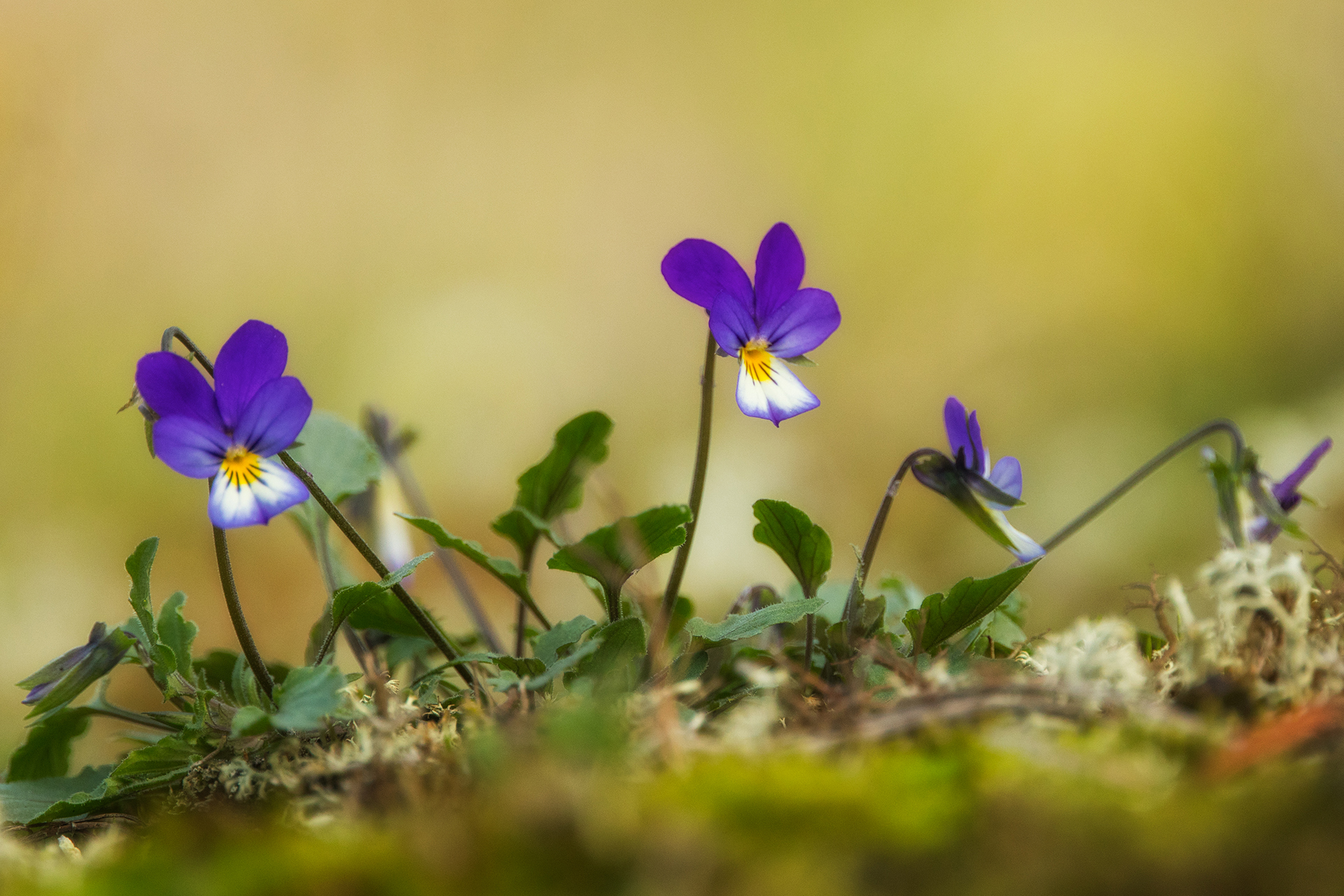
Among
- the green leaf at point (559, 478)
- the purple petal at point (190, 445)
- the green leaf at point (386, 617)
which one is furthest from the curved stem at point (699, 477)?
the purple petal at point (190, 445)

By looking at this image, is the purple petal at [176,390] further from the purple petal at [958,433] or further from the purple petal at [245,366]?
the purple petal at [958,433]

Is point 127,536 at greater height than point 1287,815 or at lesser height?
greater

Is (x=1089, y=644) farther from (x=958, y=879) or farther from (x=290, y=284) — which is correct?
(x=290, y=284)

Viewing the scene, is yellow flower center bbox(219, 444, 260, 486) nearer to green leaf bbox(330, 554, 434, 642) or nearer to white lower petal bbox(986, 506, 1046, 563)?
green leaf bbox(330, 554, 434, 642)

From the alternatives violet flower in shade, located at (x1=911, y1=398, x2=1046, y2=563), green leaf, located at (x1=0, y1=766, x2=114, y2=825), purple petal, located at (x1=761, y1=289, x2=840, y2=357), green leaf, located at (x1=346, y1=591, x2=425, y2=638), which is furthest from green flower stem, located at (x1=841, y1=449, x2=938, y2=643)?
green leaf, located at (x1=0, y1=766, x2=114, y2=825)

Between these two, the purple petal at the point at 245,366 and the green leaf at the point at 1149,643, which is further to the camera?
the green leaf at the point at 1149,643

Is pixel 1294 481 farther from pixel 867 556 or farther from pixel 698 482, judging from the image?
pixel 698 482

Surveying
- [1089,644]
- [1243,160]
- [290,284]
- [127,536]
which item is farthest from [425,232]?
[1089,644]
